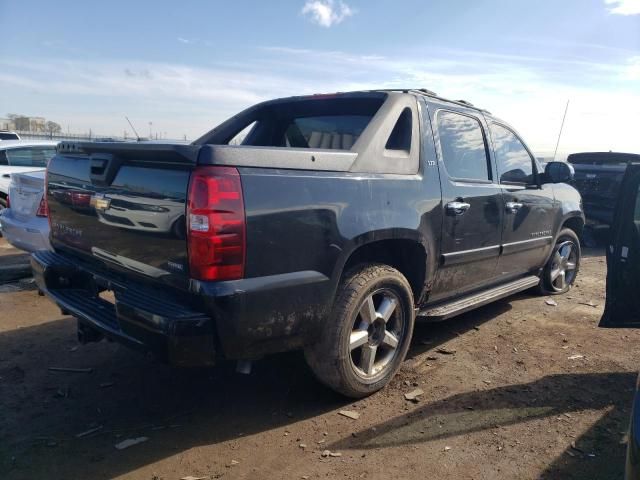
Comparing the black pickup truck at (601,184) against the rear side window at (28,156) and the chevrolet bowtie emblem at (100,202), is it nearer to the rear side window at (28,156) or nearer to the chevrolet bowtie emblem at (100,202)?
the chevrolet bowtie emblem at (100,202)

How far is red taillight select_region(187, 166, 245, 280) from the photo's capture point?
91.5 inches

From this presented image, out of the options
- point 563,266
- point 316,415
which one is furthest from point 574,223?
point 316,415

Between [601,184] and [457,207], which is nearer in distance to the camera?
[457,207]

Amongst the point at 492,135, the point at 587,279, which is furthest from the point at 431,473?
the point at 587,279

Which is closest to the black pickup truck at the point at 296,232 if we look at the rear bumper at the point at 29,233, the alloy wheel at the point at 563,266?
the alloy wheel at the point at 563,266

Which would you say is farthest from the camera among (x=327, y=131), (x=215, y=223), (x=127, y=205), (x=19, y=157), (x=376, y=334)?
(x=19, y=157)

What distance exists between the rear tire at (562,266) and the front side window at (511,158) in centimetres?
114

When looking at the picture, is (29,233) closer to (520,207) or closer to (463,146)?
(463,146)

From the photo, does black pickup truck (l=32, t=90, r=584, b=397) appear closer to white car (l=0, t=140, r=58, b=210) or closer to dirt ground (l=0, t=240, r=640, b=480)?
dirt ground (l=0, t=240, r=640, b=480)

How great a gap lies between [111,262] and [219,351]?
3.08 feet

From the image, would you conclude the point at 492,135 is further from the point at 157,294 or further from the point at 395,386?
the point at 157,294

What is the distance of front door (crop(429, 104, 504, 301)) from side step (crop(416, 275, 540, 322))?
8 cm

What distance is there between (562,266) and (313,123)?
142 inches

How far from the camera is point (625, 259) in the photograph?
3.43 m
